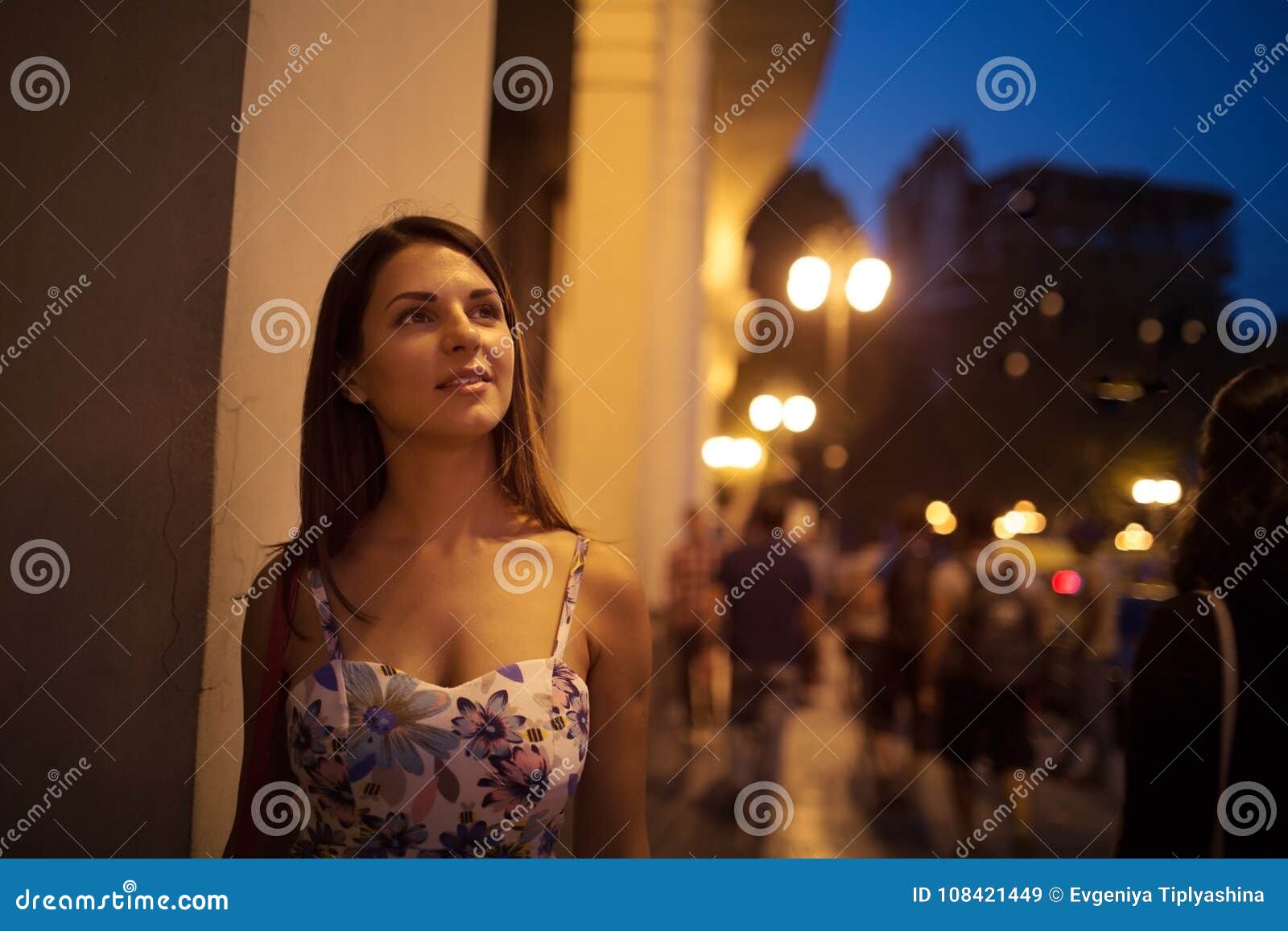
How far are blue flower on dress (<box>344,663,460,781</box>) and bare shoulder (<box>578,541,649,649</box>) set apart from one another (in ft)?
0.95

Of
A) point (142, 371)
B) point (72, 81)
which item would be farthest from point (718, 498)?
A: point (72, 81)

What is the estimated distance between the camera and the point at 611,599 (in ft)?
4.62

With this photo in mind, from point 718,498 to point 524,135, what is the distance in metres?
1.13

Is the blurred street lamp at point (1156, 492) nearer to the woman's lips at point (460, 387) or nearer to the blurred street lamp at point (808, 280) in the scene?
the blurred street lamp at point (808, 280)

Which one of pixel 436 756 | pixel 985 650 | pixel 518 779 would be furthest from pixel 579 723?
pixel 985 650

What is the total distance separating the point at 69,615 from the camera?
1.65 metres

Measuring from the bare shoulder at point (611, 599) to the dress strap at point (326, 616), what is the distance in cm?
42

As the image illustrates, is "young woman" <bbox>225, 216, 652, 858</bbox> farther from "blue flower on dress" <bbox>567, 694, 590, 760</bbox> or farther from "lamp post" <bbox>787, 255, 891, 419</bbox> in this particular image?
"lamp post" <bbox>787, 255, 891, 419</bbox>

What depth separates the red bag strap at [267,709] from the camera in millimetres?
1355

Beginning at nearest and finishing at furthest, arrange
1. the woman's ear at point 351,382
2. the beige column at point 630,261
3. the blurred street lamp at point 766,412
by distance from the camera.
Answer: the woman's ear at point 351,382
the beige column at point 630,261
the blurred street lamp at point 766,412

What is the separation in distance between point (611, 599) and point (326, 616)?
0.49 meters

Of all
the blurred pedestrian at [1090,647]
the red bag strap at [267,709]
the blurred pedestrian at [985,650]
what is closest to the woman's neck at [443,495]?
the red bag strap at [267,709]

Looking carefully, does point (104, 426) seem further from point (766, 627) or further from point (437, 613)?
point (766, 627)

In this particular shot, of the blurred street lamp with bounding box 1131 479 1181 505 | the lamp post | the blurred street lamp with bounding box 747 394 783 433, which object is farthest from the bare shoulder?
the blurred street lamp with bounding box 1131 479 1181 505
